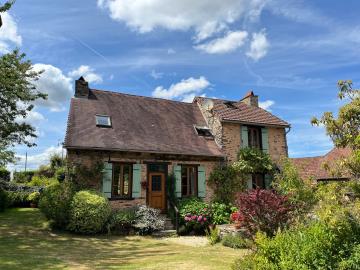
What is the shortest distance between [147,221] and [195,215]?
85.6 inches

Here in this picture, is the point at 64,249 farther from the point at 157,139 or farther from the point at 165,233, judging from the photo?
the point at 157,139

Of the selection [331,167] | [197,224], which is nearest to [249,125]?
[197,224]

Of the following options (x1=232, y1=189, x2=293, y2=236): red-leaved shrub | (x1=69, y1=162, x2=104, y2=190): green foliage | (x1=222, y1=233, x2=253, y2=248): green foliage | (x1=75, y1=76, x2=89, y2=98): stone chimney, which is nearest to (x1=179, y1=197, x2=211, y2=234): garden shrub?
(x1=222, y1=233, x2=253, y2=248): green foliage

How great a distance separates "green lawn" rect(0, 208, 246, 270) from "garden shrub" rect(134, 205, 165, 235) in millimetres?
575

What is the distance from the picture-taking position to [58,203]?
1219 cm

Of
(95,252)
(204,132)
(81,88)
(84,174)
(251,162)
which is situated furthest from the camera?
(204,132)

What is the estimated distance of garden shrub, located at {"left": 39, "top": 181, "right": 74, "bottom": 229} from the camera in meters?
12.2

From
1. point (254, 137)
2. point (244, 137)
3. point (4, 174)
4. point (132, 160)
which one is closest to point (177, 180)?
point (132, 160)

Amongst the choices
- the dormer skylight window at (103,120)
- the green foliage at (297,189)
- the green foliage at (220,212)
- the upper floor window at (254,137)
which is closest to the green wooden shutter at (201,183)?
the green foliage at (220,212)

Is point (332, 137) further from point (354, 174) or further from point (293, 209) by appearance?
point (293, 209)

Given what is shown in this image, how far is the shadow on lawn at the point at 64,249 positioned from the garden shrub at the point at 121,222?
72 centimetres

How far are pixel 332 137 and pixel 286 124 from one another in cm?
1401

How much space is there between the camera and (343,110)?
516 cm

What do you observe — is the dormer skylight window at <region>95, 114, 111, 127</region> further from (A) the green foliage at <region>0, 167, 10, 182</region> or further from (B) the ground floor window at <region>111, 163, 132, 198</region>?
(A) the green foliage at <region>0, 167, 10, 182</region>
